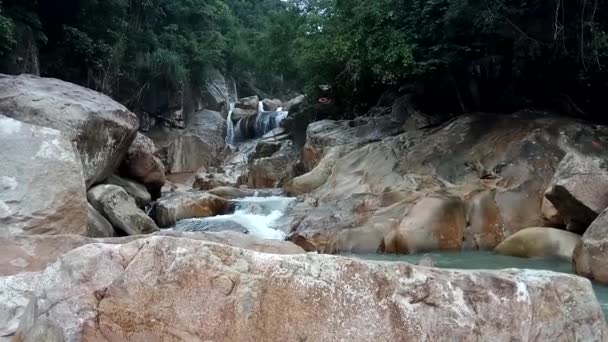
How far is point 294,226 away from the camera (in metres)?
11.1

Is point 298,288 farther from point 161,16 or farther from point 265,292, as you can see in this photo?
point 161,16

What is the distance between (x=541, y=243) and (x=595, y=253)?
4.67 feet

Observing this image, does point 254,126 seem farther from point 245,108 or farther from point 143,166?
point 143,166

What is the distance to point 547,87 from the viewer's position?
43.2 feet

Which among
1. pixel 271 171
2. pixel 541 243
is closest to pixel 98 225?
pixel 541 243

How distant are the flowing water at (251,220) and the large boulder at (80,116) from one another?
2.04 metres

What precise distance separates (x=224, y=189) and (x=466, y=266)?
7.87m

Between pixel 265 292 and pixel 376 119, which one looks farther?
pixel 376 119

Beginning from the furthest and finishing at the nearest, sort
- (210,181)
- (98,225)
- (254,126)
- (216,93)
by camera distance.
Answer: (216,93), (254,126), (210,181), (98,225)

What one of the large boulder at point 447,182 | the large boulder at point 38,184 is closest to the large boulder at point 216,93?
the large boulder at point 447,182

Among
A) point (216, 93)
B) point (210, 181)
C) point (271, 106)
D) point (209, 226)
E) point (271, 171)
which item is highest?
point (216, 93)

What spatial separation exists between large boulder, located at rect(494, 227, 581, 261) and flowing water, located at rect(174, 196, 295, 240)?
13.5 ft

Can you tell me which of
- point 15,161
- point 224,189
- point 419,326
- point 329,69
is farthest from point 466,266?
point 329,69

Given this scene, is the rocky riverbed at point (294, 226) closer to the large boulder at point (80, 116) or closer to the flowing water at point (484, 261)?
the large boulder at point (80, 116)
